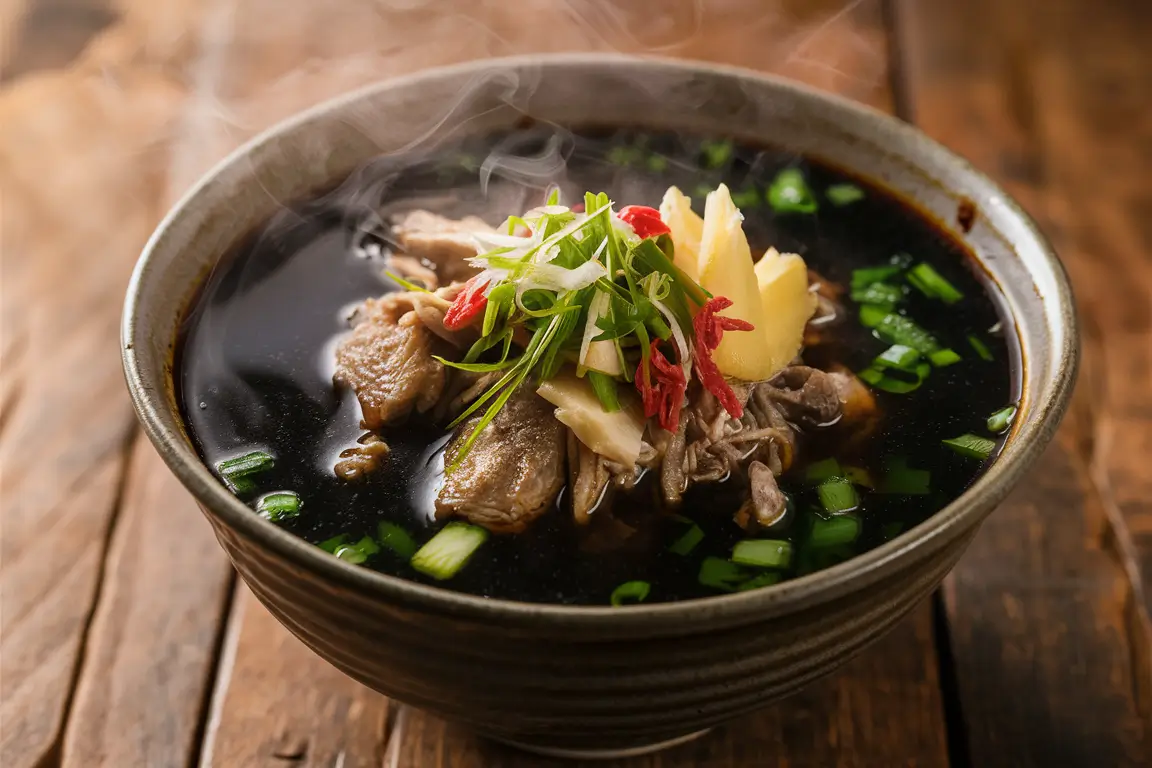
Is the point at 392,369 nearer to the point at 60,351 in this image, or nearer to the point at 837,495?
the point at 837,495

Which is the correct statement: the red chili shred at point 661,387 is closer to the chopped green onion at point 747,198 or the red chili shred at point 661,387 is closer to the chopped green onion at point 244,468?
the chopped green onion at point 244,468

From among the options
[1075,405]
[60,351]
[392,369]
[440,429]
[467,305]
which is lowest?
[1075,405]

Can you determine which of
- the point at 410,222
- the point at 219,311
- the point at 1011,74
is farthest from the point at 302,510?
the point at 1011,74

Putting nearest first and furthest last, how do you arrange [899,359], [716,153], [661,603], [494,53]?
1. [661,603]
2. [899,359]
3. [716,153]
4. [494,53]

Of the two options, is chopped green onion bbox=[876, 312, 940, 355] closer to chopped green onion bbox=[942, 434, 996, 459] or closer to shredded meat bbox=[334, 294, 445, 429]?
chopped green onion bbox=[942, 434, 996, 459]

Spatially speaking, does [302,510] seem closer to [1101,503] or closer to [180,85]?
[1101,503]

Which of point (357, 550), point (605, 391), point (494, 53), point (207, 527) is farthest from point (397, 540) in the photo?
point (494, 53)
